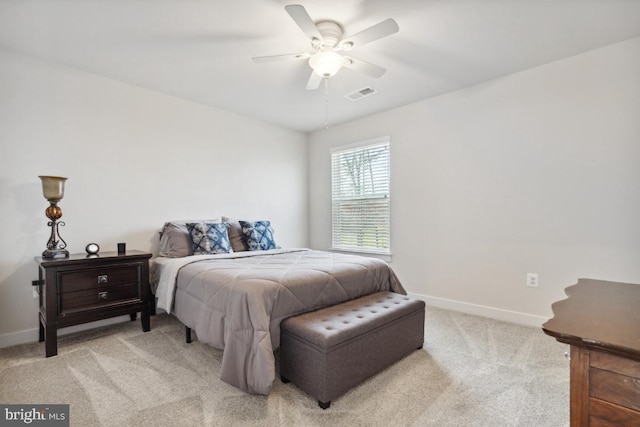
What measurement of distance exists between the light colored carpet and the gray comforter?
211mm

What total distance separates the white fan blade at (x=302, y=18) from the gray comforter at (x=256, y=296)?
161cm

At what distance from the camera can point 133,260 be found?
2740 millimetres

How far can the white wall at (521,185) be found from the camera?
2488mm

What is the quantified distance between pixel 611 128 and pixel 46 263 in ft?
A: 15.2

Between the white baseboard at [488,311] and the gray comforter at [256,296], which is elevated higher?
the gray comforter at [256,296]

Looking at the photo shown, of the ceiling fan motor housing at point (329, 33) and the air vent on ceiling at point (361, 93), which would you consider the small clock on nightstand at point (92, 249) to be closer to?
the ceiling fan motor housing at point (329, 33)

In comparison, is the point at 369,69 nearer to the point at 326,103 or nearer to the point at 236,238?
the point at 326,103

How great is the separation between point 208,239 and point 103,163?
4.13 feet

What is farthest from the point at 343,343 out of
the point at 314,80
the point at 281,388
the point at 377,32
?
the point at 314,80

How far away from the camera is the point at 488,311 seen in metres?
3.15

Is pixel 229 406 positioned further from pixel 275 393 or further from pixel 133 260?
pixel 133 260

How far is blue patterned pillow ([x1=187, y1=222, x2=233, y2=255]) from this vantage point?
10.2 feet

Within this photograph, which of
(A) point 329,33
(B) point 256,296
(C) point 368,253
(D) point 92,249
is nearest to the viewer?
(B) point 256,296

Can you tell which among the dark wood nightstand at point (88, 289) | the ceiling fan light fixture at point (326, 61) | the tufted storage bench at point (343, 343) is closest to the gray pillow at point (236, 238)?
the dark wood nightstand at point (88, 289)
